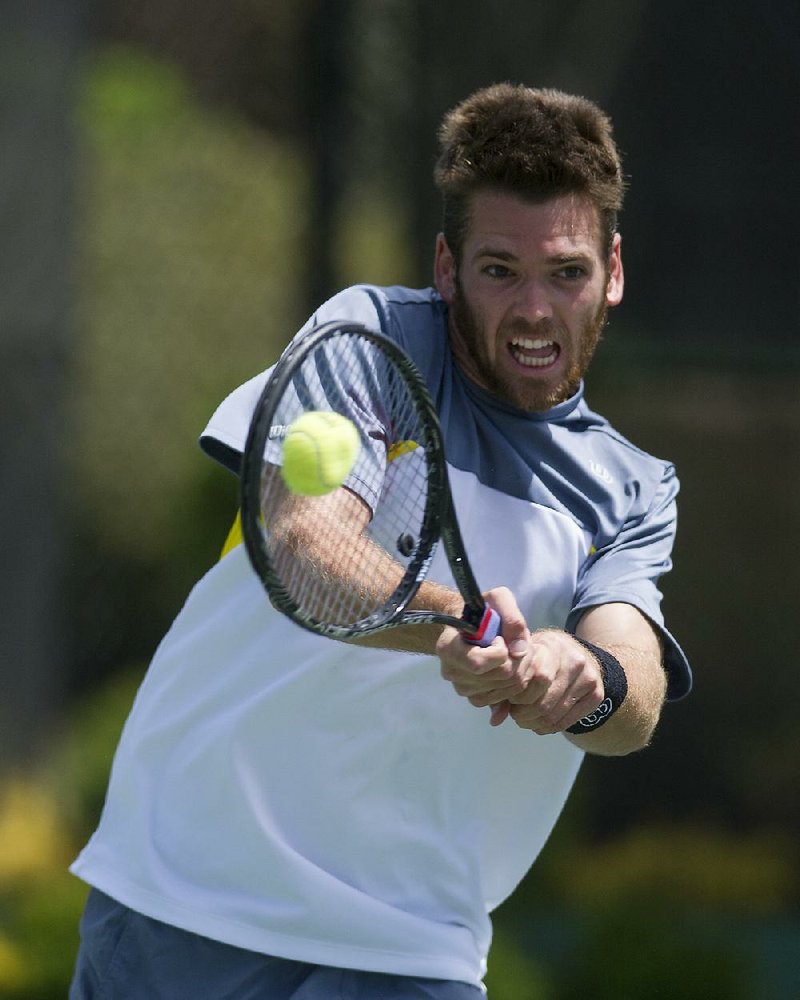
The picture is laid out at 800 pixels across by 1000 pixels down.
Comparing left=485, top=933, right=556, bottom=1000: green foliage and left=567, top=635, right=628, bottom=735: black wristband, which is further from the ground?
left=567, top=635, right=628, bottom=735: black wristband

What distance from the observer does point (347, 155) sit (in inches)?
187

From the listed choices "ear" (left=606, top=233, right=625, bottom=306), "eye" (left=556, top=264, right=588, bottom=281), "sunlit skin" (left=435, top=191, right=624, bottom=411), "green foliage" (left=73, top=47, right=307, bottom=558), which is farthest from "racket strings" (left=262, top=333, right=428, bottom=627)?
"green foliage" (left=73, top=47, right=307, bottom=558)

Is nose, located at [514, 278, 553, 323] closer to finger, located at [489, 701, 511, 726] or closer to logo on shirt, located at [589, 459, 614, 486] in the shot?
logo on shirt, located at [589, 459, 614, 486]

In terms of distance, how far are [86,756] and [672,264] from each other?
2.02m

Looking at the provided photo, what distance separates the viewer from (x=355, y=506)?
2.18m

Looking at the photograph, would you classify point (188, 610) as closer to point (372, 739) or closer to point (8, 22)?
point (372, 739)

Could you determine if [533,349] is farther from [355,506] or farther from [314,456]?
[314,456]

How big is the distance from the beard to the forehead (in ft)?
0.29

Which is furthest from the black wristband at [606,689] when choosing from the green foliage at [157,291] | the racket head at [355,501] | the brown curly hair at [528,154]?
the green foliage at [157,291]

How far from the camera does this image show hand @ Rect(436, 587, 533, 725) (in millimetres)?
1978

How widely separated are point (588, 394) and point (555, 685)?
2578 mm

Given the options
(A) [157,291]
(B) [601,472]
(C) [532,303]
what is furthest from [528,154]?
(A) [157,291]

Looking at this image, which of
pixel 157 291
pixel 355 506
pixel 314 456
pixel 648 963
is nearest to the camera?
pixel 314 456

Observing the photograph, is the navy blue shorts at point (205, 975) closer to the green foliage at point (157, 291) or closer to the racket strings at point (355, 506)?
the racket strings at point (355, 506)
